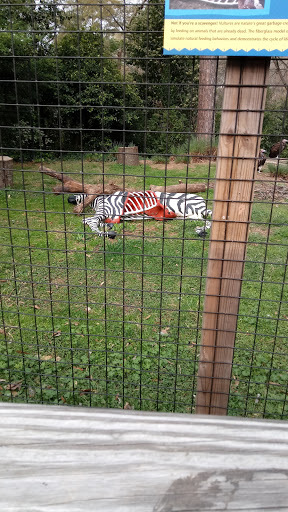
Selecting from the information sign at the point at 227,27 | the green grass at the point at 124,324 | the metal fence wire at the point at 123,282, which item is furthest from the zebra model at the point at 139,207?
the information sign at the point at 227,27

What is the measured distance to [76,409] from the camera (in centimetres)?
124

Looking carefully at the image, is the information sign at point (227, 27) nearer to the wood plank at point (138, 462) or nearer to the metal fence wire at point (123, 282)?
the metal fence wire at point (123, 282)

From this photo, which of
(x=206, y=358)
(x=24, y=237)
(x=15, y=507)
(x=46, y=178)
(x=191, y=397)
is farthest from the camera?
(x=46, y=178)

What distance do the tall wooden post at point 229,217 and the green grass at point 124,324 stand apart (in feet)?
0.32

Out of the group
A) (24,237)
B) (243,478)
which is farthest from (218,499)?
(24,237)

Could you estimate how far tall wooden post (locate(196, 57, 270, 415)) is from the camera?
1.64m

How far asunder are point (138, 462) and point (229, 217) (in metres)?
1.11

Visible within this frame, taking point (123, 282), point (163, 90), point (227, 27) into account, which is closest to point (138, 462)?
point (123, 282)

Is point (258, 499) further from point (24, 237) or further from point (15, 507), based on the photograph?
point (24, 237)

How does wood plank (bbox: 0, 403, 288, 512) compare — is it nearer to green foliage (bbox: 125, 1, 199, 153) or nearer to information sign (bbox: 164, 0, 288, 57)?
green foliage (bbox: 125, 1, 199, 153)

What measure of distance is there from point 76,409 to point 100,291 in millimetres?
3044

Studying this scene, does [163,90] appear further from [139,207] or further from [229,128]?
[229,128]

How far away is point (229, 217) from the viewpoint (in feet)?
5.92

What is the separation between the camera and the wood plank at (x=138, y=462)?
3.09ft
